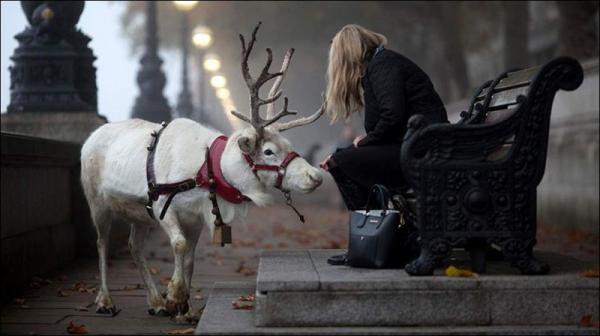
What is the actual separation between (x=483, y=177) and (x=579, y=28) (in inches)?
675

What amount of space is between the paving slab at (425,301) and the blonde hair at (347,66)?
6.41ft

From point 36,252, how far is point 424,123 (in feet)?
16.5

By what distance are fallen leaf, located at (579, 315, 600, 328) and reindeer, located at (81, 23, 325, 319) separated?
1.92 meters

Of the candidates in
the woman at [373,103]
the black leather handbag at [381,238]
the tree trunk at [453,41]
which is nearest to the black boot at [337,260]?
the woman at [373,103]

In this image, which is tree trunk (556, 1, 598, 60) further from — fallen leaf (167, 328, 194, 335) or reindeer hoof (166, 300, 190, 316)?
fallen leaf (167, 328, 194, 335)

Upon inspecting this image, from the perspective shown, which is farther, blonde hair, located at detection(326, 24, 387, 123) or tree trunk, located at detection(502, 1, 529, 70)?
tree trunk, located at detection(502, 1, 529, 70)

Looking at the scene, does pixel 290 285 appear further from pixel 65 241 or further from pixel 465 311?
pixel 65 241

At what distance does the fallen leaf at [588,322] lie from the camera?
20.3 ft

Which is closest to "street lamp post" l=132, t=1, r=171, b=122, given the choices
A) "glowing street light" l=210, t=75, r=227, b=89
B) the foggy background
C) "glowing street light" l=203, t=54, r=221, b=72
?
the foggy background

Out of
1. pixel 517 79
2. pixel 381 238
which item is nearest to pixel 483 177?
pixel 381 238

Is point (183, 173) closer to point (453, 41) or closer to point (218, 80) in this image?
point (453, 41)

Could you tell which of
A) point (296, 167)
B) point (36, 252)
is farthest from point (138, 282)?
point (296, 167)

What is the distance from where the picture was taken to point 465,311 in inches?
246

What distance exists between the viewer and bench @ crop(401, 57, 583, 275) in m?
6.54
